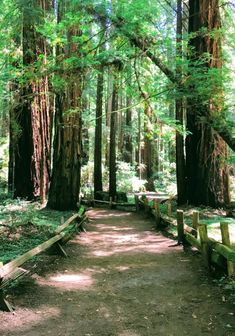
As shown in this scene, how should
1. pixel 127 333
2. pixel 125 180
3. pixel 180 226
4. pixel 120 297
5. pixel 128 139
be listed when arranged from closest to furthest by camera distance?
pixel 127 333, pixel 120 297, pixel 180 226, pixel 125 180, pixel 128 139

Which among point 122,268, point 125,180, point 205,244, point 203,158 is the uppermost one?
point 203,158

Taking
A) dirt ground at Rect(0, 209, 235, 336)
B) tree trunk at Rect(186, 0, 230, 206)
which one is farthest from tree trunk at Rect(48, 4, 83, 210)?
dirt ground at Rect(0, 209, 235, 336)

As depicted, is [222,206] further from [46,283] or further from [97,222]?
[46,283]

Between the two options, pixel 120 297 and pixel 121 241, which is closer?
pixel 120 297

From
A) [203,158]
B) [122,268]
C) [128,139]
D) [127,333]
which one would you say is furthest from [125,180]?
[127,333]

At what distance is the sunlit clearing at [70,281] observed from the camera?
6.96 meters

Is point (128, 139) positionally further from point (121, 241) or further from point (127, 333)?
point (127, 333)

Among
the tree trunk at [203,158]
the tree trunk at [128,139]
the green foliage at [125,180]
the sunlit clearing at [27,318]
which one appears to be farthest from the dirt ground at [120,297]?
the tree trunk at [128,139]

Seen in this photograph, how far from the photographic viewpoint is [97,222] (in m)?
15.5

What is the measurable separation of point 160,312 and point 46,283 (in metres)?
2.38

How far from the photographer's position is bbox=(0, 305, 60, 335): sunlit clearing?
4.96 meters

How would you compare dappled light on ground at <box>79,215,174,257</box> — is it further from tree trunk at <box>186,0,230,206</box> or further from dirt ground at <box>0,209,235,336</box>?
tree trunk at <box>186,0,230,206</box>

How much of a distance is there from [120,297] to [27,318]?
66.2 inches

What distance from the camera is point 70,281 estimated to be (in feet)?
24.0
